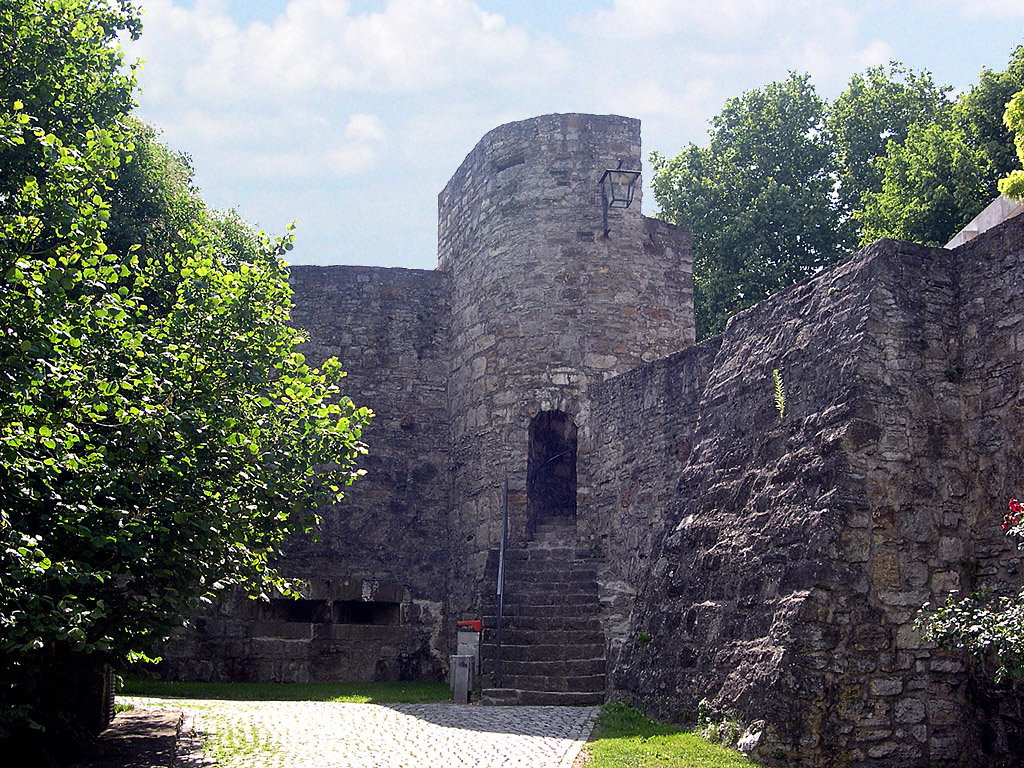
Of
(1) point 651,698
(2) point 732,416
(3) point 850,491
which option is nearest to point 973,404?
(3) point 850,491

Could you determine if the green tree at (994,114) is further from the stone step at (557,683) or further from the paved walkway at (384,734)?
the paved walkway at (384,734)

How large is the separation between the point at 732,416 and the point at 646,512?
114 inches

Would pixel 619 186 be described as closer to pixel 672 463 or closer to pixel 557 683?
pixel 672 463

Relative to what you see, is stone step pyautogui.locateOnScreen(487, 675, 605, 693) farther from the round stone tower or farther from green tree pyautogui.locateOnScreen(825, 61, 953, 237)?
green tree pyautogui.locateOnScreen(825, 61, 953, 237)

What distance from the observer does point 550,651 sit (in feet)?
38.2

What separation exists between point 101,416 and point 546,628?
638 centimetres

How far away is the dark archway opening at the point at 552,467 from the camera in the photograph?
14.5m

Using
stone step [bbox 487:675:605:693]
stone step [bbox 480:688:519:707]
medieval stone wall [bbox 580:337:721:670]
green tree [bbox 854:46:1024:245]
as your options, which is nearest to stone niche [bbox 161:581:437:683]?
medieval stone wall [bbox 580:337:721:670]

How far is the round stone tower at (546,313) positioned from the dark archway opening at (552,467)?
0.02 meters

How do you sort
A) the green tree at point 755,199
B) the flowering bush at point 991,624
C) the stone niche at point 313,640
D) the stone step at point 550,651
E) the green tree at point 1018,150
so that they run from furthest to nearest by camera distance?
the green tree at point 755,199
the stone niche at point 313,640
the stone step at point 550,651
the green tree at point 1018,150
the flowering bush at point 991,624

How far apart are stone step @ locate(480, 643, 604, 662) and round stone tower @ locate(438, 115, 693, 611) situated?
2.36 meters

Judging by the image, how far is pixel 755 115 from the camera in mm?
23531

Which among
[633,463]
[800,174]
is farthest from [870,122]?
[633,463]

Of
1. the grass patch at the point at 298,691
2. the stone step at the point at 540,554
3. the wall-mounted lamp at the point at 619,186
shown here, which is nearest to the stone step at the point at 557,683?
the grass patch at the point at 298,691
